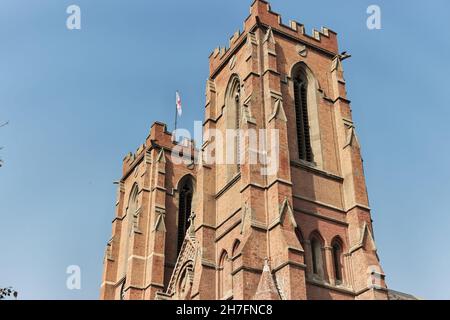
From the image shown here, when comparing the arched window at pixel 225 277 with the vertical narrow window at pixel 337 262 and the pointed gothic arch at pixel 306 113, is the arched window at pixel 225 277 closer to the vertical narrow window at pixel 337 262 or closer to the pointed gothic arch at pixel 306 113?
the vertical narrow window at pixel 337 262

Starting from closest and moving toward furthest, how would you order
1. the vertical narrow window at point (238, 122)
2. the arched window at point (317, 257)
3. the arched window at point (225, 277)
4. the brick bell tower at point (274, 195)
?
1. the brick bell tower at point (274, 195)
2. the arched window at point (317, 257)
3. the arched window at point (225, 277)
4. the vertical narrow window at point (238, 122)

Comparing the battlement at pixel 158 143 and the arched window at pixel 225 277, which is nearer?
the arched window at pixel 225 277

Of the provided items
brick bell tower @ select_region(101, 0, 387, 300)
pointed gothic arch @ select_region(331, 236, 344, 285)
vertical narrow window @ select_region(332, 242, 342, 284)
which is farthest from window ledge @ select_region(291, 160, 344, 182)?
vertical narrow window @ select_region(332, 242, 342, 284)

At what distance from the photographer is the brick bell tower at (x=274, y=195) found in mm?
26906

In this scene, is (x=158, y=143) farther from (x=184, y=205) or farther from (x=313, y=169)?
(x=313, y=169)

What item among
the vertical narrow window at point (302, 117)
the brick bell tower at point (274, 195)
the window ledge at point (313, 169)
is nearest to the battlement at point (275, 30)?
the brick bell tower at point (274, 195)

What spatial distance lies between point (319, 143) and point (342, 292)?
7.92 metres

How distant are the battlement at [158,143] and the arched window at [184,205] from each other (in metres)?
2.66

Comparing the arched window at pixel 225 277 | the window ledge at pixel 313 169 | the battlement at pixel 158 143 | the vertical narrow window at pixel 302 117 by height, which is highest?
the battlement at pixel 158 143

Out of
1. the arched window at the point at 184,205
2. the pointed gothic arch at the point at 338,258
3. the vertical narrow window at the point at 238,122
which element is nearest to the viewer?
the pointed gothic arch at the point at 338,258

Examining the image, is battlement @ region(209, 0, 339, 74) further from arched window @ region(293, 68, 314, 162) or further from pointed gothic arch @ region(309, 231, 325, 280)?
pointed gothic arch @ region(309, 231, 325, 280)

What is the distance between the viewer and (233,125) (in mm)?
34375

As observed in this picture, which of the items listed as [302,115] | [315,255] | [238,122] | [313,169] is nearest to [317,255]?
[315,255]
